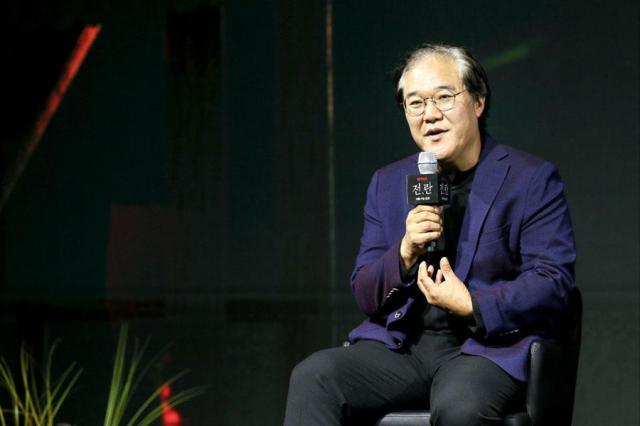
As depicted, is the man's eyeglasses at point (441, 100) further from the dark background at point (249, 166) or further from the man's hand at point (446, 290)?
the dark background at point (249, 166)

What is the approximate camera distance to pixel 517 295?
2.04 m

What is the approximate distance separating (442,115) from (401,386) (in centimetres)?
67

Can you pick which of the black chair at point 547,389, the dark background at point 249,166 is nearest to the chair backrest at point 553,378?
the black chair at point 547,389

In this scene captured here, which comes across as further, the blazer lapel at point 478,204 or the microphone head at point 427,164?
the blazer lapel at point 478,204

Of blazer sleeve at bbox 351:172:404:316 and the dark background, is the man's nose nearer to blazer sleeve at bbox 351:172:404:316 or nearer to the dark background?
blazer sleeve at bbox 351:172:404:316

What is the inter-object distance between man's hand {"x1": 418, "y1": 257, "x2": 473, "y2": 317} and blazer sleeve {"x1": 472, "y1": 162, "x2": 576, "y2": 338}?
36 mm

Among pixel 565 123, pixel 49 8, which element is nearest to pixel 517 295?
pixel 565 123

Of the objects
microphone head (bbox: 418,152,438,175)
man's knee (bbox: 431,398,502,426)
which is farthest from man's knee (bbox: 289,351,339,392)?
microphone head (bbox: 418,152,438,175)

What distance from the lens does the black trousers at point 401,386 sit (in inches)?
76.5

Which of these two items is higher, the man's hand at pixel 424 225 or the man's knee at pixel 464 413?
the man's hand at pixel 424 225

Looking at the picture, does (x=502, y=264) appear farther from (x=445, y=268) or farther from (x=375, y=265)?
(x=375, y=265)

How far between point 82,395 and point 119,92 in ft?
5.14

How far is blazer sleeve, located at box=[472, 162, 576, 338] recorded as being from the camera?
204 cm

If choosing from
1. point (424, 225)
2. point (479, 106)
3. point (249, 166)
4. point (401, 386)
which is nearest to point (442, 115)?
point (479, 106)
